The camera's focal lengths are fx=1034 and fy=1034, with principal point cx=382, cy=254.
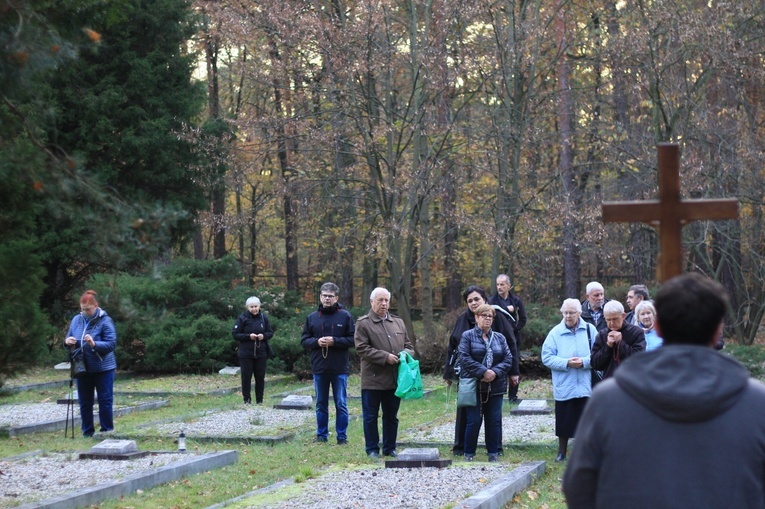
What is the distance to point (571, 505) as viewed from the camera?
345cm

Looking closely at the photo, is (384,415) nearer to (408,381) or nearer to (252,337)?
(408,381)

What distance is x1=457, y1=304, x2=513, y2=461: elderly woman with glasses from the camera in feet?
36.1

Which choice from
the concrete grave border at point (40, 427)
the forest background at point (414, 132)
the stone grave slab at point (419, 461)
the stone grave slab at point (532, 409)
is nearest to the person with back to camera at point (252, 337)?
the concrete grave border at point (40, 427)

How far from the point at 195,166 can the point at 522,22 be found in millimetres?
9225

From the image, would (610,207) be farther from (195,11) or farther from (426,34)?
(195,11)

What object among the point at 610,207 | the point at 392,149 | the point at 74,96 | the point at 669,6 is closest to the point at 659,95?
the point at 669,6

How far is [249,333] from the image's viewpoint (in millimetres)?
16328

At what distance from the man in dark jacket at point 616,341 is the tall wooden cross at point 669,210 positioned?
5406 millimetres

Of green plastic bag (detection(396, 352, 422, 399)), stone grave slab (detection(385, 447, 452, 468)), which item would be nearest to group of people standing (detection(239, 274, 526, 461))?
green plastic bag (detection(396, 352, 422, 399))

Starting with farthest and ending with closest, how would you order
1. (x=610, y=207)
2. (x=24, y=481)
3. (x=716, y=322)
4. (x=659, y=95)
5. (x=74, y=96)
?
(x=74, y=96), (x=659, y=95), (x=24, y=481), (x=610, y=207), (x=716, y=322)

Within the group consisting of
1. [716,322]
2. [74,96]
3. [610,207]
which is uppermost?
[74,96]

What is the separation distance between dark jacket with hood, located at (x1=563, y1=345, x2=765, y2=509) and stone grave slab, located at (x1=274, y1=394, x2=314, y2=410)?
13.1 metres

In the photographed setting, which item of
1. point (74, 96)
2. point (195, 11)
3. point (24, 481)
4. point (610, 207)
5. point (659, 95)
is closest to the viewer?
point (610, 207)

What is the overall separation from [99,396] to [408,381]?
456cm
